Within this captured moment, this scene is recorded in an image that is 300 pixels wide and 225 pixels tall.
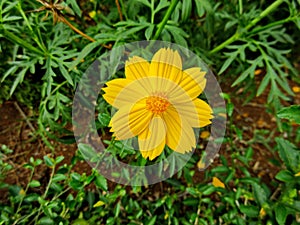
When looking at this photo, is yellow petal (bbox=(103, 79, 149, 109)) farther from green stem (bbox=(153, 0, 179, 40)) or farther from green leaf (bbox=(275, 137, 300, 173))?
green leaf (bbox=(275, 137, 300, 173))

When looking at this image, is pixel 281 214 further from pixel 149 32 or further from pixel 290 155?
pixel 149 32

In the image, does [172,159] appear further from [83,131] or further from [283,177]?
[83,131]

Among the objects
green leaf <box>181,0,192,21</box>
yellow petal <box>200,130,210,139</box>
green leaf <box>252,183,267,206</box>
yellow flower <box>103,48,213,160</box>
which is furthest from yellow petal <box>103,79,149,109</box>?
yellow petal <box>200,130,210,139</box>

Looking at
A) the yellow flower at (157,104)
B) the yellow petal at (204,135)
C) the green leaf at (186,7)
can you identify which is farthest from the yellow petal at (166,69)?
the yellow petal at (204,135)

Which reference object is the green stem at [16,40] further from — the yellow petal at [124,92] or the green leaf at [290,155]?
the green leaf at [290,155]

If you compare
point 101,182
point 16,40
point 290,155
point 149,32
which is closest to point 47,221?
point 101,182

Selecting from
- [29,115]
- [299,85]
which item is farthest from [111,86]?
[299,85]

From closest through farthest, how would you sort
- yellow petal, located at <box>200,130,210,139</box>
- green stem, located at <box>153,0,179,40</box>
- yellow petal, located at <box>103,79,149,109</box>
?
yellow petal, located at <box>103,79,149,109</box> → green stem, located at <box>153,0,179,40</box> → yellow petal, located at <box>200,130,210,139</box>
